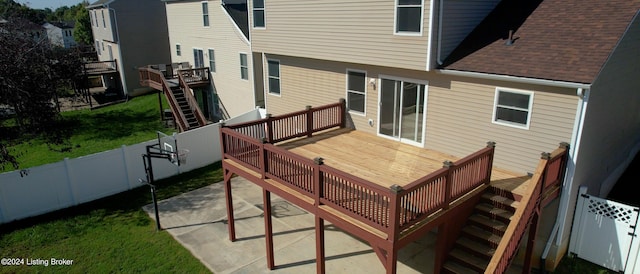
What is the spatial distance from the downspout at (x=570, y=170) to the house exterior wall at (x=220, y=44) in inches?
571

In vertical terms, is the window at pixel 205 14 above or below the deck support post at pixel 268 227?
above

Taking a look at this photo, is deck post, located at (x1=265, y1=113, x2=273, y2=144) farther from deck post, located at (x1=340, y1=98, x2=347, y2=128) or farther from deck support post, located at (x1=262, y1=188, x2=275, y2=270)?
deck post, located at (x1=340, y1=98, x2=347, y2=128)

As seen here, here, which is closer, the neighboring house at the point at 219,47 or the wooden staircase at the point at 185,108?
the wooden staircase at the point at 185,108

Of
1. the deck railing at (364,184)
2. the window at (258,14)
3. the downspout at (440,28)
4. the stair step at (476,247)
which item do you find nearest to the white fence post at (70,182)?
the deck railing at (364,184)

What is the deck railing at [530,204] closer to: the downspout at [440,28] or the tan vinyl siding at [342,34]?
the downspout at [440,28]

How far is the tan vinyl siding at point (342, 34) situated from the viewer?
10.1m

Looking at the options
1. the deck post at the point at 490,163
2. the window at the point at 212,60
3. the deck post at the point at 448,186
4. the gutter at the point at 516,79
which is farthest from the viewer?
the window at the point at 212,60

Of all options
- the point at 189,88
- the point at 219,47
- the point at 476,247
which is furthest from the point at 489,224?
the point at 189,88

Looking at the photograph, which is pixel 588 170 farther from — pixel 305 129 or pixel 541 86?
pixel 305 129

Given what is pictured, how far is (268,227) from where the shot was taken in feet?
30.6

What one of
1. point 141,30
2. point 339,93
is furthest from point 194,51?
point 339,93

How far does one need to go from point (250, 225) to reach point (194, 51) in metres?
16.4

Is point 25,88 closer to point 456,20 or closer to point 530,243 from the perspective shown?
point 456,20

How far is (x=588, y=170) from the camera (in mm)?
9430
